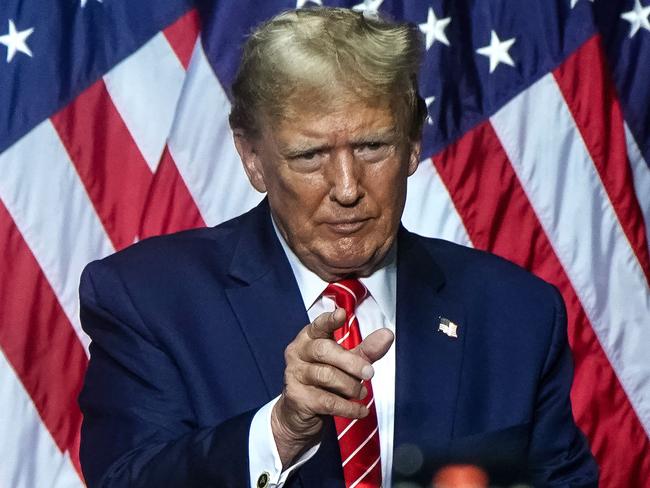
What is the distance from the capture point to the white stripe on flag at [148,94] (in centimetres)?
381

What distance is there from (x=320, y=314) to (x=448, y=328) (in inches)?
17.5

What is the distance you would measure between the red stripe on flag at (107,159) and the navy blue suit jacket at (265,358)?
45.5 inches

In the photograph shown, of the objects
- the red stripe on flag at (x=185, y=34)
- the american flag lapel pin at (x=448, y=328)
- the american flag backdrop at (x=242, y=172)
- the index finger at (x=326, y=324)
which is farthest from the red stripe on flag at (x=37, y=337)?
the index finger at (x=326, y=324)

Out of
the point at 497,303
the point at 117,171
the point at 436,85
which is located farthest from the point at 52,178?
the point at 497,303

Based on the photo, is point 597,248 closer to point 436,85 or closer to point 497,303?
point 436,85

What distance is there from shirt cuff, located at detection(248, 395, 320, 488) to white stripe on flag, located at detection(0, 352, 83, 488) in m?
1.79

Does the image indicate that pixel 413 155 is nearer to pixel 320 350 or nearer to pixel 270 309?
pixel 270 309

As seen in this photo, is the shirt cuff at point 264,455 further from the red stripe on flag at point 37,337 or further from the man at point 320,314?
the red stripe on flag at point 37,337

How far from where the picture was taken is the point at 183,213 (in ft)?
12.5

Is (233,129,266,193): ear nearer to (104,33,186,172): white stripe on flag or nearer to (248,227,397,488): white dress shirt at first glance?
(248,227,397,488): white dress shirt

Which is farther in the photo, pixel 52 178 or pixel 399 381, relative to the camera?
pixel 52 178

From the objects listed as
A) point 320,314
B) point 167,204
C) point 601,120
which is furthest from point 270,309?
point 601,120

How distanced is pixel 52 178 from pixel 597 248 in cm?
158

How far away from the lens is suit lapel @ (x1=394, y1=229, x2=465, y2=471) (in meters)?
2.39
